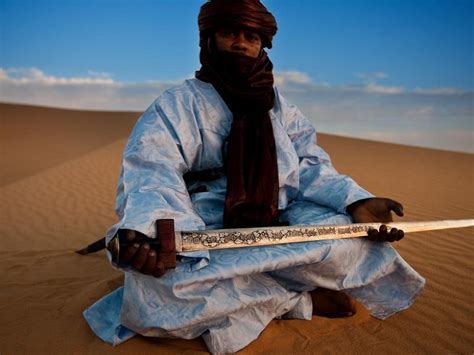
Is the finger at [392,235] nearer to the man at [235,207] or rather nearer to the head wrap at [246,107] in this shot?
the man at [235,207]

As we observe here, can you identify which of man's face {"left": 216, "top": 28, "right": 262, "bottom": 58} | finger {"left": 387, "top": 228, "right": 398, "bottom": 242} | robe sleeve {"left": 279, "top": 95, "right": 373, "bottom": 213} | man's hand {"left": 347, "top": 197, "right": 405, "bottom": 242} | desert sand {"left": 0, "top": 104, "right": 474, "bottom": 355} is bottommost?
desert sand {"left": 0, "top": 104, "right": 474, "bottom": 355}

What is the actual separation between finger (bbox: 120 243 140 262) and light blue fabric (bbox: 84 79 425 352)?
0.26 ft

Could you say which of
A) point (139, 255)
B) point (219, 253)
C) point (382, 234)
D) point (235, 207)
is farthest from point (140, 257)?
point (382, 234)

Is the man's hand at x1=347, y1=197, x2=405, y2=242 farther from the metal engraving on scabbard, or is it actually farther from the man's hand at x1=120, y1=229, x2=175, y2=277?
the man's hand at x1=120, y1=229, x2=175, y2=277

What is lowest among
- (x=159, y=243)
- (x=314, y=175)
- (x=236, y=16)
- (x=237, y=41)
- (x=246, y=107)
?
(x=159, y=243)

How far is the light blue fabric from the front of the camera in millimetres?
2502

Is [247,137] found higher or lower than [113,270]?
higher

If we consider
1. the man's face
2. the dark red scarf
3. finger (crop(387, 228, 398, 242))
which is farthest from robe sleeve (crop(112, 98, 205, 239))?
finger (crop(387, 228, 398, 242))

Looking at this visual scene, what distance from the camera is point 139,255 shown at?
2293 mm

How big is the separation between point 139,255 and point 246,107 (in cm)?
132

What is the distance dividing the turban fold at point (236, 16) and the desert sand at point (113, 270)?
182cm

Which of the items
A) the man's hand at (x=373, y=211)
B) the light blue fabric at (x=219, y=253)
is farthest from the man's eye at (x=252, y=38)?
the man's hand at (x=373, y=211)

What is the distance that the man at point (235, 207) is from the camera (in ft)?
8.22

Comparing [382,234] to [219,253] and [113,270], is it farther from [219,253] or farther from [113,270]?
[113,270]
